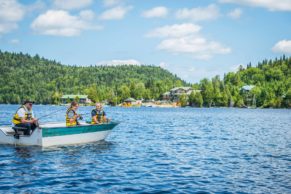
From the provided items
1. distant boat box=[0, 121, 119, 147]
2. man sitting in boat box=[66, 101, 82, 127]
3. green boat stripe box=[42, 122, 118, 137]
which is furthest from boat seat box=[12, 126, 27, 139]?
man sitting in boat box=[66, 101, 82, 127]

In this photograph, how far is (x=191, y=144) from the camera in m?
33.0

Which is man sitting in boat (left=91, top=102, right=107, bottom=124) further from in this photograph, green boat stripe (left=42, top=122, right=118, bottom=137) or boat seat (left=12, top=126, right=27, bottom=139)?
boat seat (left=12, top=126, right=27, bottom=139)

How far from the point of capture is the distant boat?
27219mm

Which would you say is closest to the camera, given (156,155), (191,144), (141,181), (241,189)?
(241,189)

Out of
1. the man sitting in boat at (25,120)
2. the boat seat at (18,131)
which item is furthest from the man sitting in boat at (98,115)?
the boat seat at (18,131)

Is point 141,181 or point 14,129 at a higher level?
point 14,129

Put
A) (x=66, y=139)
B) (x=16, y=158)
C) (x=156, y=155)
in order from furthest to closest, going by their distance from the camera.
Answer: (x=66, y=139), (x=156, y=155), (x=16, y=158)

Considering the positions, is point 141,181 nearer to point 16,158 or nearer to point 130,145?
point 16,158

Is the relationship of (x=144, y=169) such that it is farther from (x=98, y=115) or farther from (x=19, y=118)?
(x=98, y=115)

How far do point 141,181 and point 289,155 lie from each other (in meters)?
13.6

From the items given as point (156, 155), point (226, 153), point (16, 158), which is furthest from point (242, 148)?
point (16, 158)

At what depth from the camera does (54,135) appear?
91.3 feet

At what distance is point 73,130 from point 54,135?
1.54m

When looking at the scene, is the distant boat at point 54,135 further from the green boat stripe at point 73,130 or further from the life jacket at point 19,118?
the life jacket at point 19,118
